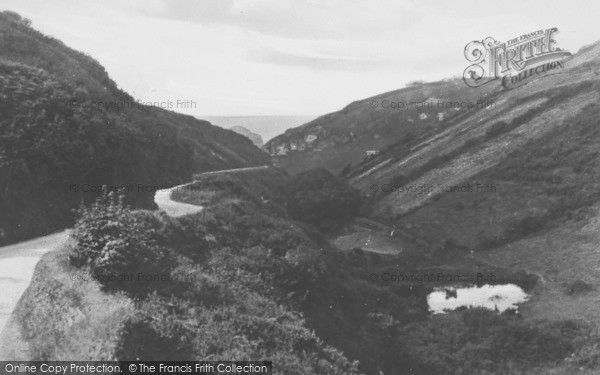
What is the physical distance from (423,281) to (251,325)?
19493 mm

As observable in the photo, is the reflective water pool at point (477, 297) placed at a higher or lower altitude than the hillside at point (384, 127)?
lower

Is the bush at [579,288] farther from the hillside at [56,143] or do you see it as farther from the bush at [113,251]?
the hillside at [56,143]

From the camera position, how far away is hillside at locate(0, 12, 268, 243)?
16016mm

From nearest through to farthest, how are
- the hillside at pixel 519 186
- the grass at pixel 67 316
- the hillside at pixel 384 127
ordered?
1. the grass at pixel 67 316
2. the hillside at pixel 519 186
3. the hillside at pixel 384 127

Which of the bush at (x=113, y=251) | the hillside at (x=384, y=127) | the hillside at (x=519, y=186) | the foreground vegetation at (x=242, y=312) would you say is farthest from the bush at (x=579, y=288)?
the hillside at (x=384, y=127)

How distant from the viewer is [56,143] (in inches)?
677

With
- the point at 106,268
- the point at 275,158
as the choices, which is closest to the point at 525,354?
the point at 106,268

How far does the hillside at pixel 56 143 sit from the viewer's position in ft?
52.5

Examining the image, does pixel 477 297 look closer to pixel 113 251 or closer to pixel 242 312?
pixel 242 312

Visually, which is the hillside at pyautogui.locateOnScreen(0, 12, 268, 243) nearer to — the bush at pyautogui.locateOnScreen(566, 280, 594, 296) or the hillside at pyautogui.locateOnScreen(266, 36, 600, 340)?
the hillside at pyautogui.locateOnScreen(266, 36, 600, 340)

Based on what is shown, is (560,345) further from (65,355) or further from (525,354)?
(65,355)

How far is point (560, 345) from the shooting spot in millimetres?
17922

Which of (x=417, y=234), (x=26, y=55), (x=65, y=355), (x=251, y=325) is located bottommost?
(x=417, y=234)

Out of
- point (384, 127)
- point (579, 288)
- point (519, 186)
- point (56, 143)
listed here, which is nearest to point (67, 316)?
point (56, 143)
